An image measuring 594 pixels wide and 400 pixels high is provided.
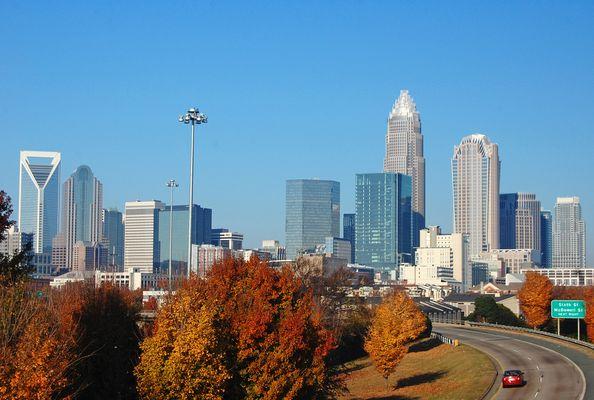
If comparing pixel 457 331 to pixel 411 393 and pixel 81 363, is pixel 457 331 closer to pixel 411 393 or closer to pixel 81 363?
pixel 411 393

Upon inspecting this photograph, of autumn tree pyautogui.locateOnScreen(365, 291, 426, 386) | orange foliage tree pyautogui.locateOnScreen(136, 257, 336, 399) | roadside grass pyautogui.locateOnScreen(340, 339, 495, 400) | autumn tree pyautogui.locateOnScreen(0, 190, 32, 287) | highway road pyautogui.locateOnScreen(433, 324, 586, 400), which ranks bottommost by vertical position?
roadside grass pyautogui.locateOnScreen(340, 339, 495, 400)

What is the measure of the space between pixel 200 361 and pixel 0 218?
1068 centimetres

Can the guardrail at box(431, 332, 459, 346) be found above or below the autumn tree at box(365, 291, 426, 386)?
below

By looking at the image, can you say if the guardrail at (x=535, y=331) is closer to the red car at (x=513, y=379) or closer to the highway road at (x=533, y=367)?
the highway road at (x=533, y=367)

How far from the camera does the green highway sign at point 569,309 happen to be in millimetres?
95250

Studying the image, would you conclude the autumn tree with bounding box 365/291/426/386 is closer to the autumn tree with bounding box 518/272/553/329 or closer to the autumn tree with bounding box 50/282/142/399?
the autumn tree with bounding box 50/282/142/399

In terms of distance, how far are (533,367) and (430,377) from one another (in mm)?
7944

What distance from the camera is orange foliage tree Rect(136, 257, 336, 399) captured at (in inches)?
1527

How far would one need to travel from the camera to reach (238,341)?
4516 centimetres

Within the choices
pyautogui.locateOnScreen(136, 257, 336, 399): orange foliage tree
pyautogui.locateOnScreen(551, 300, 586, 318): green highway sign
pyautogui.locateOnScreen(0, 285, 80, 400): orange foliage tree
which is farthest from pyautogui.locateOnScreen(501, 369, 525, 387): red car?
pyautogui.locateOnScreen(551, 300, 586, 318): green highway sign

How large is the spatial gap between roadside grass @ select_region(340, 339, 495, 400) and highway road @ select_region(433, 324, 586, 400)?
4.16ft

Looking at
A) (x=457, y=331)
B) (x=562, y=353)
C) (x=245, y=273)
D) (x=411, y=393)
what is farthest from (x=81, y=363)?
(x=457, y=331)

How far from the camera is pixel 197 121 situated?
244ft

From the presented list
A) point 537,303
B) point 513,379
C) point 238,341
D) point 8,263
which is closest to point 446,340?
point 537,303
